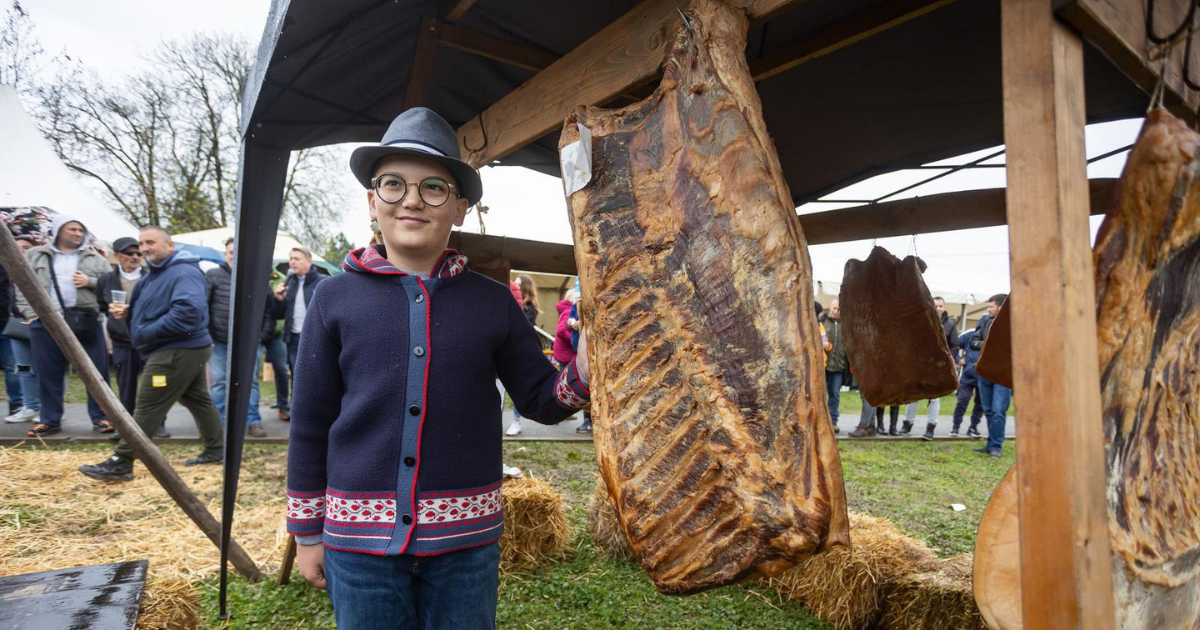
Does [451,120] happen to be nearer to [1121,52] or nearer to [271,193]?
[271,193]

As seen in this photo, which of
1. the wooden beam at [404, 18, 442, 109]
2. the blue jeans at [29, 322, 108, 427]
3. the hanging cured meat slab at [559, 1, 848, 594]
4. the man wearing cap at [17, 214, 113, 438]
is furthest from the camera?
the blue jeans at [29, 322, 108, 427]

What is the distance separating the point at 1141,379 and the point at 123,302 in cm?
691

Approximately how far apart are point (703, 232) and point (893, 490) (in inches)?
223

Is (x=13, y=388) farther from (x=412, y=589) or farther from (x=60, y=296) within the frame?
(x=412, y=589)

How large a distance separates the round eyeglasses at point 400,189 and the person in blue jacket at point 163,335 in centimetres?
442

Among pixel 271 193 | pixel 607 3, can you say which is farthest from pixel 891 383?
pixel 271 193

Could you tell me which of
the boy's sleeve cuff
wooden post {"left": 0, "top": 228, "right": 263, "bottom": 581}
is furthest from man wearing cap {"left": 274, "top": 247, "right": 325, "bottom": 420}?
the boy's sleeve cuff

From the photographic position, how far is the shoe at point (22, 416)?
6892 mm

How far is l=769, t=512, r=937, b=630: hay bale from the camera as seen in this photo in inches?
116

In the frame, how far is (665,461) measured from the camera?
130 cm

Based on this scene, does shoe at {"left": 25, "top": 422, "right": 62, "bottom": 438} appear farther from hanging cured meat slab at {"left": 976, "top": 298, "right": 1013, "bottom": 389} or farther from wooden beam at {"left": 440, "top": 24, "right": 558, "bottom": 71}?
hanging cured meat slab at {"left": 976, "top": 298, "right": 1013, "bottom": 389}

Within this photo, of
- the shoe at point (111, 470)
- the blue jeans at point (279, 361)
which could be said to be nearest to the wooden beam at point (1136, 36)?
the shoe at point (111, 470)

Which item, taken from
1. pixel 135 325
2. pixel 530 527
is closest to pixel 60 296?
pixel 135 325

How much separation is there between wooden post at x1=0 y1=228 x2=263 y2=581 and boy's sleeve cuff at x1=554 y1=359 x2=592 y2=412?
2.25 m
